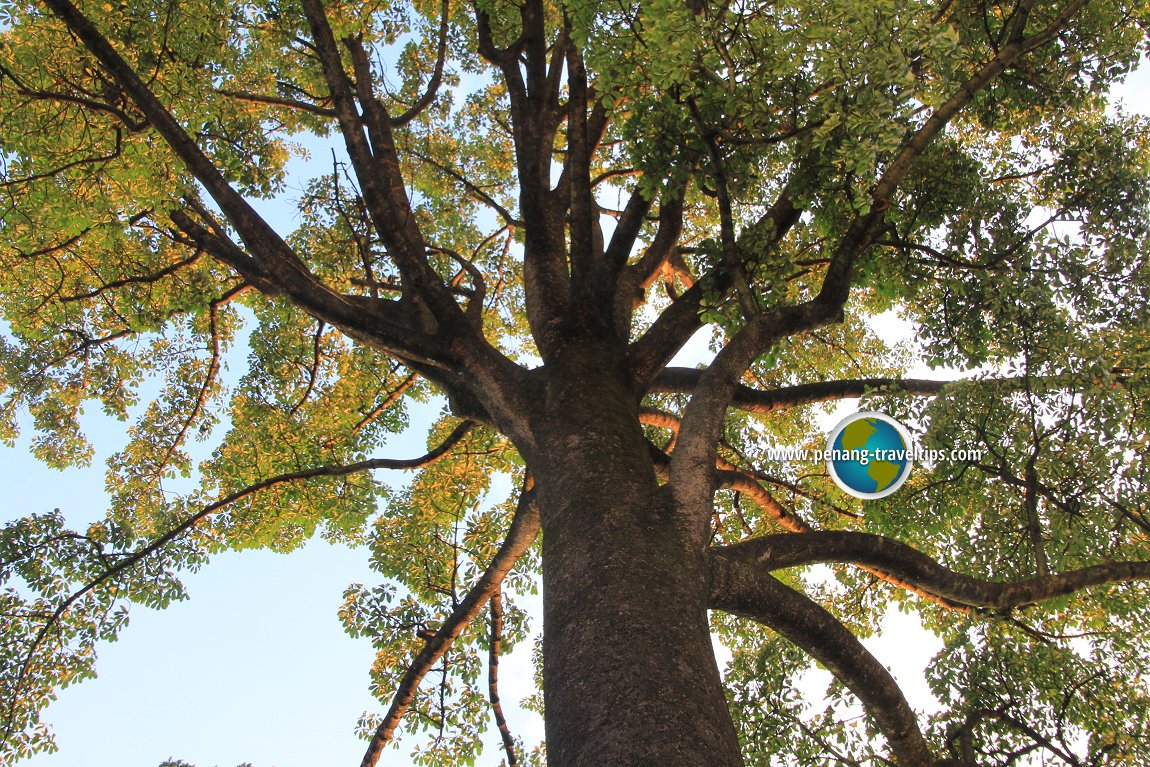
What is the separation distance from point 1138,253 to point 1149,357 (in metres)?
0.99

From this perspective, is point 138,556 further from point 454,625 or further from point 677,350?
point 677,350

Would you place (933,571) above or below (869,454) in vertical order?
below

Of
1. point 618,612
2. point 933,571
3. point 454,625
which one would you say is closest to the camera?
point 618,612

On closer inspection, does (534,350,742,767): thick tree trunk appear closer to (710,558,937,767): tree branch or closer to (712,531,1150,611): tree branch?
(710,558,937,767): tree branch

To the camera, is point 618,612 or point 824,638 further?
point 824,638

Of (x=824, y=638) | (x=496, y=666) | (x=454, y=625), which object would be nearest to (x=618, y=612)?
(x=824, y=638)

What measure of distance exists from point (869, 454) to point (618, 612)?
142 inches

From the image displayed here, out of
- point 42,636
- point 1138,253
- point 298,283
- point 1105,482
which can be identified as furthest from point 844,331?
point 42,636

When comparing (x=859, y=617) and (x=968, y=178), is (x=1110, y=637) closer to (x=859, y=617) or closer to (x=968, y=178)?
(x=859, y=617)

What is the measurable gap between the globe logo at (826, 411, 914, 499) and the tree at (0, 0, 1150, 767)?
20 centimetres

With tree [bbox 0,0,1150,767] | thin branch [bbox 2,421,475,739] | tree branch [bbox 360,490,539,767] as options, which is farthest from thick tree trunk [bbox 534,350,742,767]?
thin branch [bbox 2,421,475,739]

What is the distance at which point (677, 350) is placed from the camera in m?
5.14

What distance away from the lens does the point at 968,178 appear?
5.27 m

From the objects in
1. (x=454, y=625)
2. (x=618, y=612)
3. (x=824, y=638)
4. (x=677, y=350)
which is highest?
(x=677, y=350)
